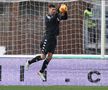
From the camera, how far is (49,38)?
15.9 metres

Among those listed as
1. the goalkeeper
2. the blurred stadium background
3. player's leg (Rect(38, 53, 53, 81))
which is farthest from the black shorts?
the blurred stadium background

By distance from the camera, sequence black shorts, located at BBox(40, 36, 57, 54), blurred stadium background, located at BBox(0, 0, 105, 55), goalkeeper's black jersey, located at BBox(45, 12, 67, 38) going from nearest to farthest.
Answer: goalkeeper's black jersey, located at BBox(45, 12, 67, 38), black shorts, located at BBox(40, 36, 57, 54), blurred stadium background, located at BBox(0, 0, 105, 55)

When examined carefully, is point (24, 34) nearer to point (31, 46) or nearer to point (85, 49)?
point (31, 46)

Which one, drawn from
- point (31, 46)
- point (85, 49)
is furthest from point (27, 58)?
point (85, 49)

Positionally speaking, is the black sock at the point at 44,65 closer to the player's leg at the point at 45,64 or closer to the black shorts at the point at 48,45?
the player's leg at the point at 45,64

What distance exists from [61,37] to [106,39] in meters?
1.07

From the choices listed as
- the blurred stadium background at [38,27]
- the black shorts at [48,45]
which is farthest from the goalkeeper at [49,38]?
the blurred stadium background at [38,27]

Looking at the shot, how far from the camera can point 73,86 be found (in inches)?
633

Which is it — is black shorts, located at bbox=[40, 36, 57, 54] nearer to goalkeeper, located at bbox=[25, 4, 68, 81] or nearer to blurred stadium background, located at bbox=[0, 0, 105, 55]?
goalkeeper, located at bbox=[25, 4, 68, 81]

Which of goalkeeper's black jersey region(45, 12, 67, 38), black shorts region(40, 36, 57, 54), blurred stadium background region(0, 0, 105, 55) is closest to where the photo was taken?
goalkeeper's black jersey region(45, 12, 67, 38)

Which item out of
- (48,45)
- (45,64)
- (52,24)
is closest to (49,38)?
(48,45)

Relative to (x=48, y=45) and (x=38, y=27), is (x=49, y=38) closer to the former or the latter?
(x=48, y=45)

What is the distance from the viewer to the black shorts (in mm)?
15867

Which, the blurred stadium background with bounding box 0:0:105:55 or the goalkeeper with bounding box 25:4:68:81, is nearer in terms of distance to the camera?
the goalkeeper with bounding box 25:4:68:81
